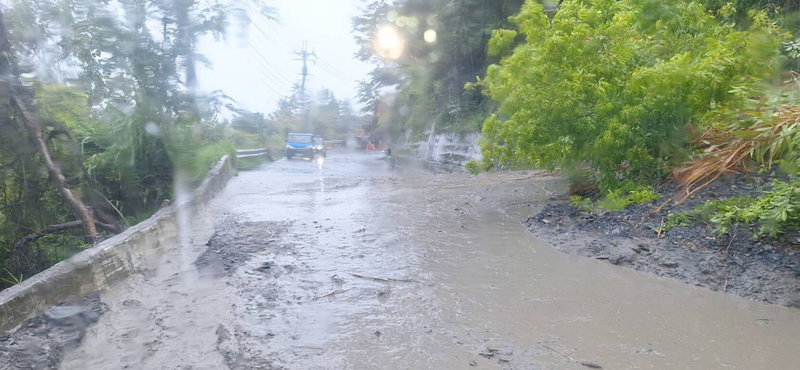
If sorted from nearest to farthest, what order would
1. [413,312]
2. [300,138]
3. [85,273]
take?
1. [413,312]
2. [85,273]
3. [300,138]

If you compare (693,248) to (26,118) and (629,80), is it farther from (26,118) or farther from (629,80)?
(26,118)

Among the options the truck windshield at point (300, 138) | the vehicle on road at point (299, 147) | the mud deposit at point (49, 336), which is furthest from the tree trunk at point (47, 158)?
the truck windshield at point (300, 138)

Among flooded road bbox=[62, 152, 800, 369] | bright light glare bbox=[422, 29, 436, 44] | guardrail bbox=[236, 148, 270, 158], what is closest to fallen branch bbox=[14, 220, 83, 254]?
flooded road bbox=[62, 152, 800, 369]

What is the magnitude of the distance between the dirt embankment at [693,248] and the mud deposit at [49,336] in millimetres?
5192

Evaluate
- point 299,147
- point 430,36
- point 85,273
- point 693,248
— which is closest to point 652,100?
Answer: point 693,248

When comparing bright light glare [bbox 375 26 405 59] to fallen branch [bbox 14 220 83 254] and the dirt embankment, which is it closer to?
the dirt embankment

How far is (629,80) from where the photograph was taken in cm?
691

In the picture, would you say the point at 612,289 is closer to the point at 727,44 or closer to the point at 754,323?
A: the point at 754,323

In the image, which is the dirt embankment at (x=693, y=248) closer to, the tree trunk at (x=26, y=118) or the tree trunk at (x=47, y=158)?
the tree trunk at (x=47, y=158)

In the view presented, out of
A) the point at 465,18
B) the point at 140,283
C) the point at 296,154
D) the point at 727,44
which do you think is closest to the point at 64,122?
the point at 140,283

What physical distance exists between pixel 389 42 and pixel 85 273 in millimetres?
26196

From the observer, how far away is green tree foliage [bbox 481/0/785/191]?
6.25 meters

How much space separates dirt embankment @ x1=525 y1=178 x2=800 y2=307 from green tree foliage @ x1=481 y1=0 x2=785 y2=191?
0.90m

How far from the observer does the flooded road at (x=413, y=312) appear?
354cm
